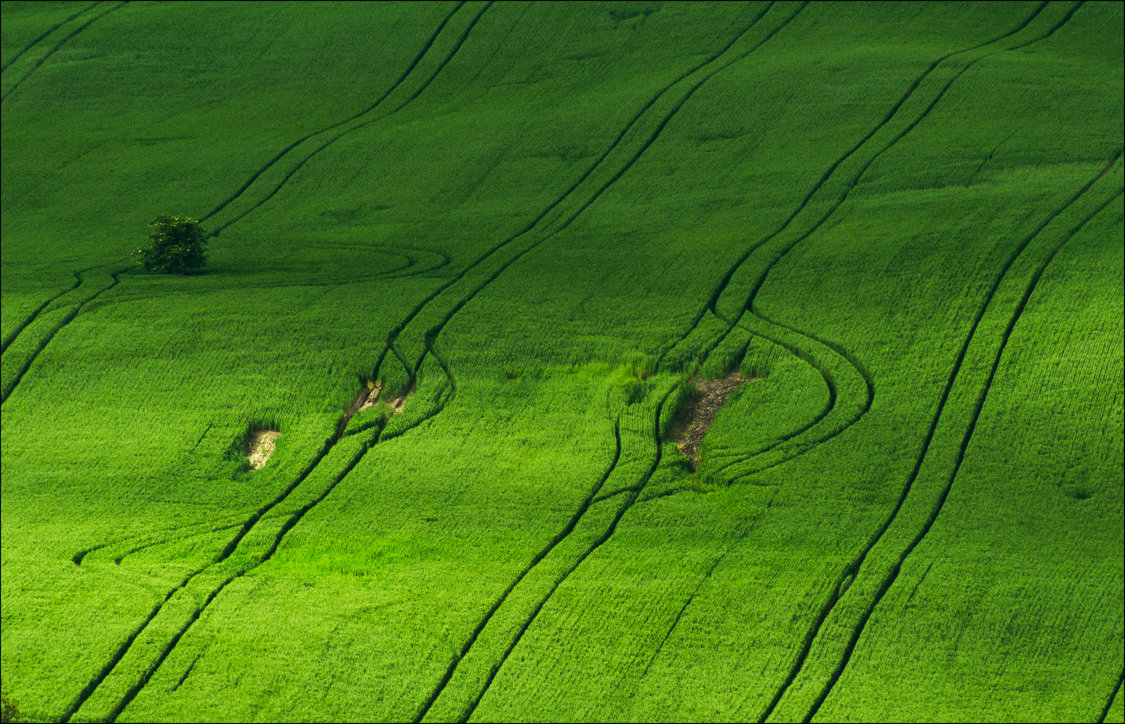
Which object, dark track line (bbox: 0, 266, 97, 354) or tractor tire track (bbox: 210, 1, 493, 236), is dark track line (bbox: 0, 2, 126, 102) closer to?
tractor tire track (bbox: 210, 1, 493, 236)

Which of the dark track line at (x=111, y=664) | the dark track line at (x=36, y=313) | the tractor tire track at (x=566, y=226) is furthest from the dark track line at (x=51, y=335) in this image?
the tractor tire track at (x=566, y=226)

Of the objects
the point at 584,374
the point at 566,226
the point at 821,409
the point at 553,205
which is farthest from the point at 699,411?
the point at 553,205

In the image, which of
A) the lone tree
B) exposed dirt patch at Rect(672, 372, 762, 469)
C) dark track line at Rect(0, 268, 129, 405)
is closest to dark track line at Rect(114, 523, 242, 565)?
dark track line at Rect(0, 268, 129, 405)

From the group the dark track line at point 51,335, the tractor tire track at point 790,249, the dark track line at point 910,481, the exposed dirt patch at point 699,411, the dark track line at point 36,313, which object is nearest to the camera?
the dark track line at point 910,481

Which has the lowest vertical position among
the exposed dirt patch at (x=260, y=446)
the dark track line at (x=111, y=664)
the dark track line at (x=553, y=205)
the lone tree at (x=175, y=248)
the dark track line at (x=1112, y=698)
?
the dark track line at (x=1112, y=698)

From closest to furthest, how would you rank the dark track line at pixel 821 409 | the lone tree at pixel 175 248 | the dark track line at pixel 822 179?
the dark track line at pixel 821 409, the dark track line at pixel 822 179, the lone tree at pixel 175 248

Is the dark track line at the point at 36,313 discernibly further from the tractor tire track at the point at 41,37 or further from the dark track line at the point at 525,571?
the tractor tire track at the point at 41,37
